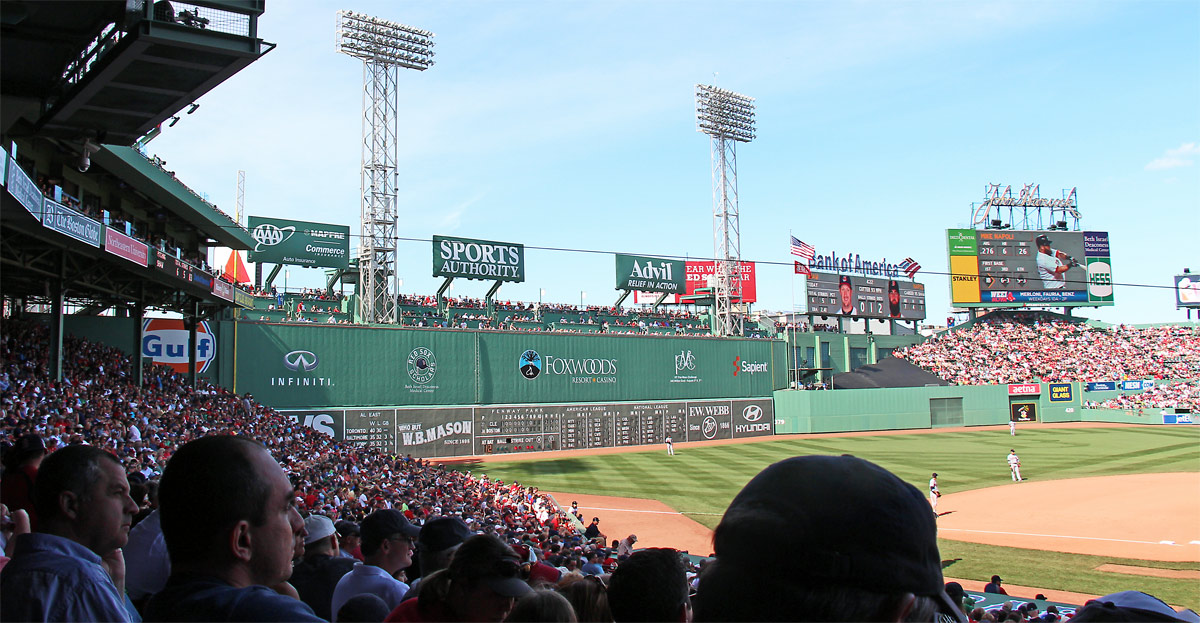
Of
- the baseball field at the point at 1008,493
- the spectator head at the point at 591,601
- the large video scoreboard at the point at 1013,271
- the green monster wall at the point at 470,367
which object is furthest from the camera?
the large video scoreboard at the point at 1013,271

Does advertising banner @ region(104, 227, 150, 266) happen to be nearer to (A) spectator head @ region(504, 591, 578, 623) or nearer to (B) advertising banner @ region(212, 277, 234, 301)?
(B) advertising banner @ region(212, 277, 234, 301)

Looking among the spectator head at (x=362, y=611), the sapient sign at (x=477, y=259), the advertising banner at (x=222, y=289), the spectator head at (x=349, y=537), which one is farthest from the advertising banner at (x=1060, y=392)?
the spectator head at (x=362, y=611)

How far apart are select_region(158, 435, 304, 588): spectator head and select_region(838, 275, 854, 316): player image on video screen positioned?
63.2 m

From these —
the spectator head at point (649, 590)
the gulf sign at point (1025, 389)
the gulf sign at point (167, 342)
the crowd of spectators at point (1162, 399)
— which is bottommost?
the crowd of spectators at point (1162, 399)

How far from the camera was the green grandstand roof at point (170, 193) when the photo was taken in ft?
76.0

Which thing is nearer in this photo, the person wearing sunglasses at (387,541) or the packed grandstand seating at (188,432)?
the person wearing sunglasses at (387,541)

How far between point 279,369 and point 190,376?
4.31 meters

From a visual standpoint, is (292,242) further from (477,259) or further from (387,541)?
(387,541)

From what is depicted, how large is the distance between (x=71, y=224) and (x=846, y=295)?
5538 centimetres

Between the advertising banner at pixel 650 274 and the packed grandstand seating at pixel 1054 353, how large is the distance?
21009 mm

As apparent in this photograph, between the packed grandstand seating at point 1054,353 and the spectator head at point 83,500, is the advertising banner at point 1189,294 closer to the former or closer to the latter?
the packed grandstand seating at point 1054,353

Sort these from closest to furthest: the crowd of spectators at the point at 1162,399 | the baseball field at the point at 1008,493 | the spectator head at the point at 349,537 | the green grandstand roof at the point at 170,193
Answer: the spectator head at the point at 349,537, the baseball field at the point at 1008,493, the green grandstand roof at the point at 170,193, the crowd of spectators at the point at 1162,399

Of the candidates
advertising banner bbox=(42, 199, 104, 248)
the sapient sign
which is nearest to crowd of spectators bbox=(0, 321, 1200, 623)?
advertising banner bbox=(42, 199, 104, 248)

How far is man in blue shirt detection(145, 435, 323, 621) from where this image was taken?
6.43 feet
